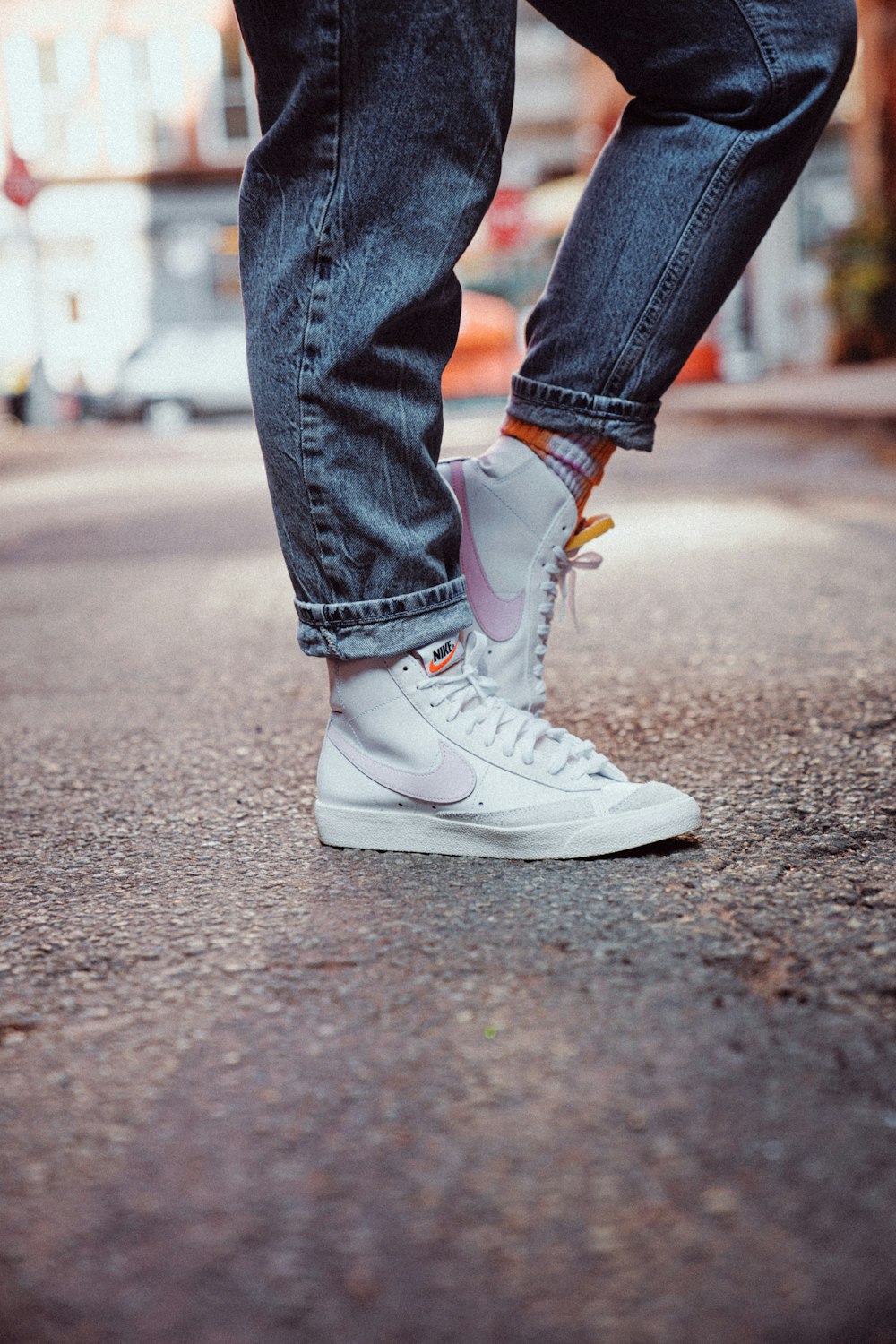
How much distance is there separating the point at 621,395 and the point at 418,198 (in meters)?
0.26

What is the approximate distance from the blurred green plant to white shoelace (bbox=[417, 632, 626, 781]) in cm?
1254

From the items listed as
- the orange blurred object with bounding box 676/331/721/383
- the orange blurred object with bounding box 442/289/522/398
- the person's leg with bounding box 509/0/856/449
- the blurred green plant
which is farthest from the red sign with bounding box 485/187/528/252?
the person's leg with bounding box 509/0/856/449

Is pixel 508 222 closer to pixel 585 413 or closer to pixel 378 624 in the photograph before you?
pixel 585 413

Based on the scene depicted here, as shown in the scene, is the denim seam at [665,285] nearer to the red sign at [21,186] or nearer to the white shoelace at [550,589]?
the white shoelace at [550,589]

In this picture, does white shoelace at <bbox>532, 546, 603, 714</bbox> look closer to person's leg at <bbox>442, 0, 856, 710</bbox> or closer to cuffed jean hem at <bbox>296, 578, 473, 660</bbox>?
person's leg at <bbox>442, 0, 856, 710</bbox>

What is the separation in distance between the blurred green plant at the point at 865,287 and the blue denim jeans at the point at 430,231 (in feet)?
40.5

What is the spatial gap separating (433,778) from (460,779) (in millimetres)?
23

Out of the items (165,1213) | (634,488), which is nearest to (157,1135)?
(165,1213)

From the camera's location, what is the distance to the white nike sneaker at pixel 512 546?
4.26ft

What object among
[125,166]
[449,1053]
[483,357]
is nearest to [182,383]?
[483,357]

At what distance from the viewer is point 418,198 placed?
1.11m

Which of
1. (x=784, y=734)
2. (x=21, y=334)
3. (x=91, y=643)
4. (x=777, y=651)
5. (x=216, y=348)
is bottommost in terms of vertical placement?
(x=21, y=334)

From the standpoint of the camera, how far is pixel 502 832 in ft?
3.81

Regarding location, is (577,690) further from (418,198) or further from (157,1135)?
(157,1135)
